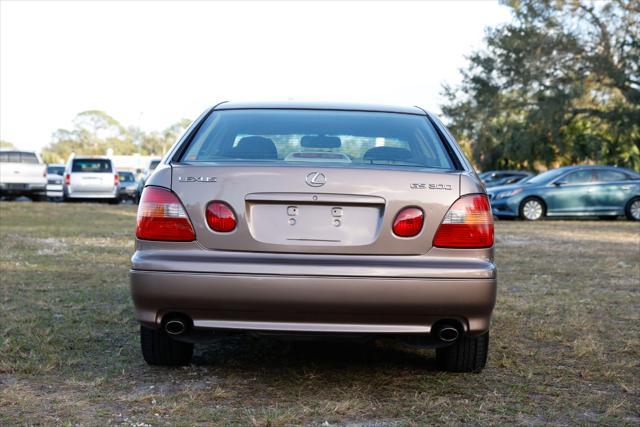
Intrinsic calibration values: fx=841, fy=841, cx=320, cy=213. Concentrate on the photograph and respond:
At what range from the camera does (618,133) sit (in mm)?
34875

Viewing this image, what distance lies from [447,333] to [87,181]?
81.0ft

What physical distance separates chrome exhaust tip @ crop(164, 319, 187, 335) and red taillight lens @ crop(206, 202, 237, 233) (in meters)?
0.50

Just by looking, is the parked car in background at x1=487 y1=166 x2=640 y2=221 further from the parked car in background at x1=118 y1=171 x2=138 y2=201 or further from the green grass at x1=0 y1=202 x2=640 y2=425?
the parked car in background at x1=118 y1=171 x2=138 y2=201

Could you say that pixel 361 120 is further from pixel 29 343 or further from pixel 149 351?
pixel 29 343

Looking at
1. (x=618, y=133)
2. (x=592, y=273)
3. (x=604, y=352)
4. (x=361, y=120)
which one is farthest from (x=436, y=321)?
(x=618, y=133)

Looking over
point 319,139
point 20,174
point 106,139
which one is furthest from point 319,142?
point 106,139

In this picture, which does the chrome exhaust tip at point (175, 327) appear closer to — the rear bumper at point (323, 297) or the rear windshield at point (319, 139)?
the rear bumper at point (323, 297)

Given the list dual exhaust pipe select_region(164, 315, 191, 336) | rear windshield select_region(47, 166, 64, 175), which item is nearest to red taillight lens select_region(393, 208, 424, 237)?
dual exhaust pipe select_region(164, 315, 191, 336)

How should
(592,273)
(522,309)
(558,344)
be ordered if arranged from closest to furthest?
(558,344) < (522,309) < (592,273)

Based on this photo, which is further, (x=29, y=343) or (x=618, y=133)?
(x=618, y=133)

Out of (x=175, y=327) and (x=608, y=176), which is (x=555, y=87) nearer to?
(x=608, y=176)

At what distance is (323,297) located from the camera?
385 centimetres

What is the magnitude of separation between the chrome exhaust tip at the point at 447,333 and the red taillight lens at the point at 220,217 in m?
1.11

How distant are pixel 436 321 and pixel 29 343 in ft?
8.66
